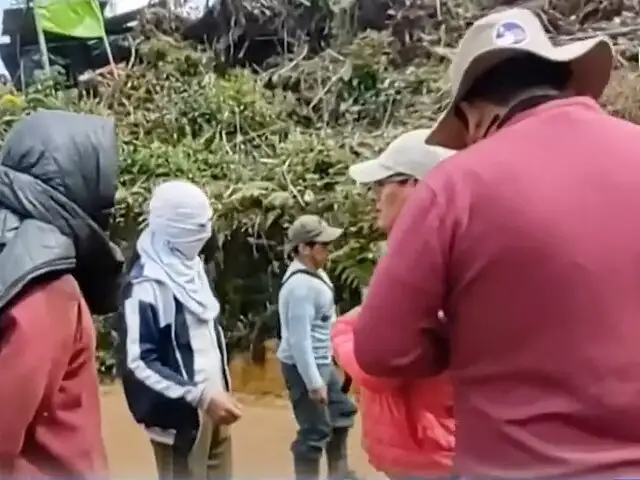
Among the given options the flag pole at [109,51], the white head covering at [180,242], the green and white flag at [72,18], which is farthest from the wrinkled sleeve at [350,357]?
the green and white flag at [72,18]

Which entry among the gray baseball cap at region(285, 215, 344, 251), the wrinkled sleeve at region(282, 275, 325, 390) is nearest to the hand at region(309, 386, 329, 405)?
the wrinkled sleeve at region(282, 275, 325, 390)

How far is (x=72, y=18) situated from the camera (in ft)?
40.1

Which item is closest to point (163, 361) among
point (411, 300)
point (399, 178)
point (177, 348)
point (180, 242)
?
point (177, 348)

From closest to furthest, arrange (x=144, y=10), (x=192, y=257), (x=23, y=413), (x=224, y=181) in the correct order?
(x=23, y=413)
(x=192, y=257)
(x=224, y=181)
(x=144, y=10)

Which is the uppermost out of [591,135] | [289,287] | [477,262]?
[591,135]

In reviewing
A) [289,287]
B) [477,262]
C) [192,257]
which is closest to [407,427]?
[477,262]

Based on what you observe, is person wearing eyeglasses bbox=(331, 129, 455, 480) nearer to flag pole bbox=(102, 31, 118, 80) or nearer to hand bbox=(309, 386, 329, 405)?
hand bbox=(309, 386, 329, 405)

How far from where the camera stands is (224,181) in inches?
342

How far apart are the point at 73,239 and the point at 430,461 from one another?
83cm

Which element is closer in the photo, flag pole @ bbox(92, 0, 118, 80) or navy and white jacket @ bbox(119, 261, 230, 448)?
navy and white jacket @ bbox(119, 261, 230, 448)

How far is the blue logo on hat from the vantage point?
189cm

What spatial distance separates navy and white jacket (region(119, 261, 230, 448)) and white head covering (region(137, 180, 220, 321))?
54 mm

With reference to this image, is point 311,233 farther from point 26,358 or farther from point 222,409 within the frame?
point 26,358

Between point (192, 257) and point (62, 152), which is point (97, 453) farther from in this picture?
point (192, 257)
